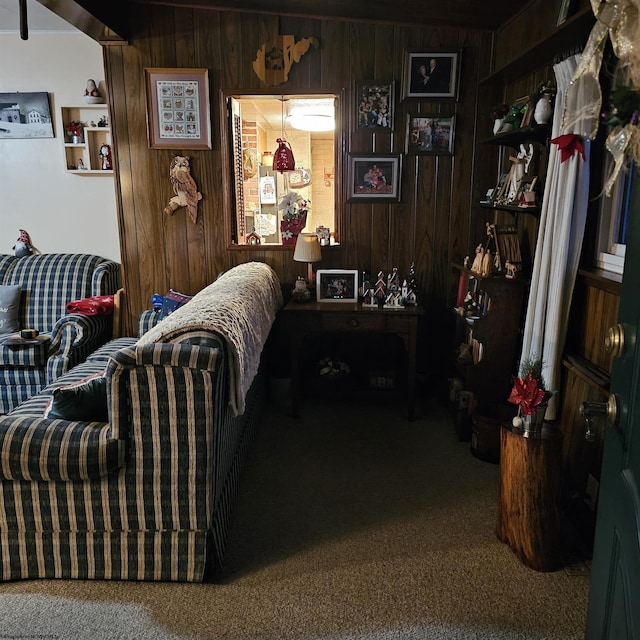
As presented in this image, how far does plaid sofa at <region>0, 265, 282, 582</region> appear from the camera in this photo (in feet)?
6.42

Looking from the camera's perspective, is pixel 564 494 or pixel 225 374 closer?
pixel 225 374

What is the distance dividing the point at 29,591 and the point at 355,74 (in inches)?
130

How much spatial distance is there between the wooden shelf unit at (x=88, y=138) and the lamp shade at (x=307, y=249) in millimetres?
1716

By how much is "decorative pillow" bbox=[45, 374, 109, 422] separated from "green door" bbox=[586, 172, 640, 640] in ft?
5.35

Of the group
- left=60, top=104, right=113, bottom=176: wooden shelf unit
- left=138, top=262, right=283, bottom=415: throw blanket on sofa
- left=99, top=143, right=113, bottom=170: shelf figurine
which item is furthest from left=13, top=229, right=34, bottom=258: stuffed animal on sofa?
left=138, top=262, right=283, bottom=415: throw blanket on sofa

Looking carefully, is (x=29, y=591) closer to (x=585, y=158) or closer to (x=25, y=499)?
(x=25, y=499)

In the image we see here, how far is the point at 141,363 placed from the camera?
1935 millimetres

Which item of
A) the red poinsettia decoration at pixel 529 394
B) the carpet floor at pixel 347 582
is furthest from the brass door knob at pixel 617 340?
the carpet floor at pixel 347 582

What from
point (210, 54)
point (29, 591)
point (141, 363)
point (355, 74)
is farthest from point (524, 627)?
point (210, 54)

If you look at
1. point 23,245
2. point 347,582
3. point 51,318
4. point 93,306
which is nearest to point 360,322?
point 347,582

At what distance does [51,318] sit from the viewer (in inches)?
164

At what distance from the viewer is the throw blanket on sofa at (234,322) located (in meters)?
2.07

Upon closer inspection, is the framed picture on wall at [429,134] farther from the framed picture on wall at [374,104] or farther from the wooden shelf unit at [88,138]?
the wooden shelf unit at [88,138]

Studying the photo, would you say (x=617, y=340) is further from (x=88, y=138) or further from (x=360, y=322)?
(x=88, y=138)
